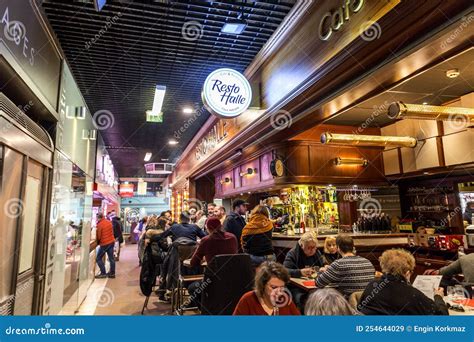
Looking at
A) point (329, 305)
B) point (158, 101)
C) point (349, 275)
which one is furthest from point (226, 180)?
point (329, 305)

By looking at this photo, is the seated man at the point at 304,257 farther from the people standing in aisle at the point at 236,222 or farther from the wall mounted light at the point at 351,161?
the wall mounted light at the point at 351,161

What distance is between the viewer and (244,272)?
3293mm

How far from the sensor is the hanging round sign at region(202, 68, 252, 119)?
4.16 m

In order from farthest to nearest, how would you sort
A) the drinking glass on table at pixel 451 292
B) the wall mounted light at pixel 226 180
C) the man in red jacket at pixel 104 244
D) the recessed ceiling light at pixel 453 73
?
the wall mounted light at pixel 226 180
the man in red jacket at pixel 104 244
the recessed ceiling light at pixel 453 73
the drinking glass on table at pixel 451 292

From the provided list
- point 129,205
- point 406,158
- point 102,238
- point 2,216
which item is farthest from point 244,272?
point 129,205

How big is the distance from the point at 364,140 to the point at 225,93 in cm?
318

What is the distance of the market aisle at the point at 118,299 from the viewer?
5031 millimetres

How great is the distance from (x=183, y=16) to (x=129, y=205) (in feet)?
74.2

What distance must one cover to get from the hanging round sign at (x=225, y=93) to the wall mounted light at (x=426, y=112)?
208 cm

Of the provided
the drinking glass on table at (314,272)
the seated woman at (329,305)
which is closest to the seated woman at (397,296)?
the seated woman at (329,305)

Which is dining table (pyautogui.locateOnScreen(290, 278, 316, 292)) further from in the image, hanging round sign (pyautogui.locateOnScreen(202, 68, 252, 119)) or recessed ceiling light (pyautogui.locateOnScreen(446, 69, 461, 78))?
recessed ceiling light (pyautogui.locateOnScreen(446, 69, 461, 78))

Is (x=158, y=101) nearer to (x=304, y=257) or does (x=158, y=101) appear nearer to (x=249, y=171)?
(x=249, y=171)

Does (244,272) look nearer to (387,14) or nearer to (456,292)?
(456,292)

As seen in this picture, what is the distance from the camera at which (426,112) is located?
457cm
